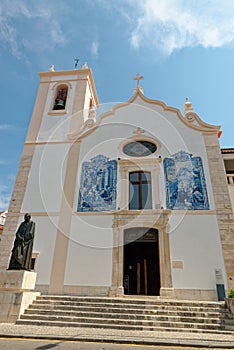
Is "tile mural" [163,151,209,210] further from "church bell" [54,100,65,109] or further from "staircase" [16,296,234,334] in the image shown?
"church bell" [54,100,65,109]

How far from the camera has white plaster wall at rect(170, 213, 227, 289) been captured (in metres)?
9.09

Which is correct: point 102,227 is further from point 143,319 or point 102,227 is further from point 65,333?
point 65,333

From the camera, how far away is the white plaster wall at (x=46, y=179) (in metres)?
11.5

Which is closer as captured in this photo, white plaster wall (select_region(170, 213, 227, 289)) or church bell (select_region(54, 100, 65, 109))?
white plaster wall (select_region(170, 213, 227, 289))

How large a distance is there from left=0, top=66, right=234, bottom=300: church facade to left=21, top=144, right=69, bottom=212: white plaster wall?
2.1 inches

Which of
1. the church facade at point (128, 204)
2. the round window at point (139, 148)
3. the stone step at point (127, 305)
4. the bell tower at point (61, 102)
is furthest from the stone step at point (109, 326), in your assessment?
the bell tower at point (61, 102)

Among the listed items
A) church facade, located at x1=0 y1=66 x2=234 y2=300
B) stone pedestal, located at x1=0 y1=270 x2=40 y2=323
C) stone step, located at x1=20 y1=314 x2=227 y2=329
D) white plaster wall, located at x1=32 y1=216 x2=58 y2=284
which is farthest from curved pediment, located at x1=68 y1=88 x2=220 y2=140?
stone step, located at x1=20 y1=314 x2=227 y2=329

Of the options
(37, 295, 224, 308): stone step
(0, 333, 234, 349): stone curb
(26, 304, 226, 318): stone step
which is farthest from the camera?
(37, 295, 224, 308): stone step

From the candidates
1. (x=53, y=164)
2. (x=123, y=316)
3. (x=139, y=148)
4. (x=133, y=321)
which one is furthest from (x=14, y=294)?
(x=139, y=148)

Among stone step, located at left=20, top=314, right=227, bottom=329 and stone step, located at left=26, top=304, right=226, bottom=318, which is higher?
stone step, located at left=26, top=304, right=226, bottom=318

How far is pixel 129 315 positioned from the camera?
20.9 feet

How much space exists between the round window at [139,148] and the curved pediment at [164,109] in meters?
2.24

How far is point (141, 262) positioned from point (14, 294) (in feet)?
17.1

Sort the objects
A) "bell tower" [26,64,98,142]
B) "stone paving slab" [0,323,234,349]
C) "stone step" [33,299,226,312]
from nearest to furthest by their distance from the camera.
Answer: "stone paving slab" [0,323,234,349]
"stone step" [33,299,226,312]
"bell tower" [26,64,98,142]
